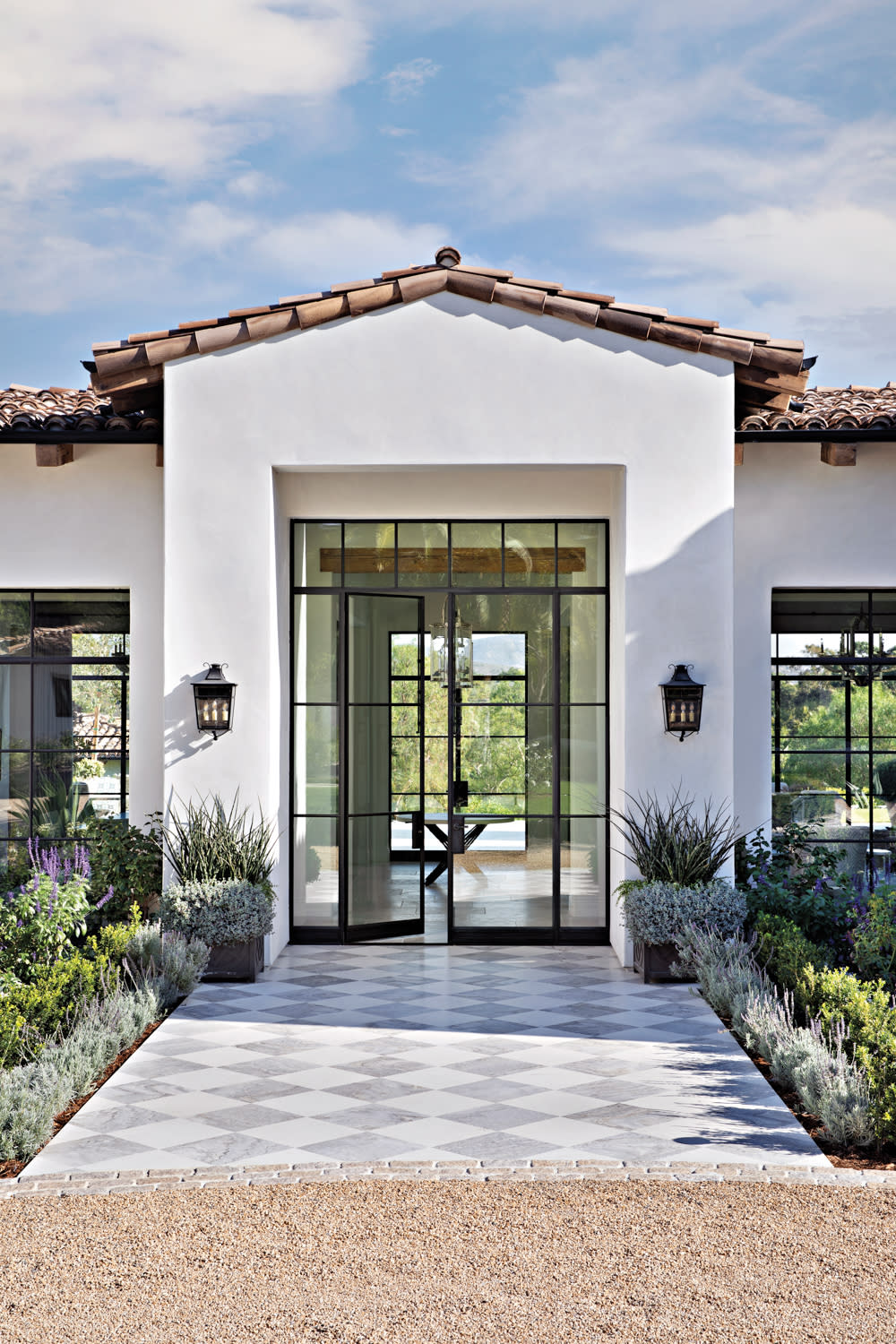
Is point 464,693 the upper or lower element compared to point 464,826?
upper

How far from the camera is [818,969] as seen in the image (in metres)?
7.27

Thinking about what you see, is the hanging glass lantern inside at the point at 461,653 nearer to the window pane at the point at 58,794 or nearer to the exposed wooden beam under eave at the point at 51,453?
the window pane at the point at 58,794

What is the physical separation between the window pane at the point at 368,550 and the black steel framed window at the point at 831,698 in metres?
3.29

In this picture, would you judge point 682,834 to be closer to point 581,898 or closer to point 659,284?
point 581,898

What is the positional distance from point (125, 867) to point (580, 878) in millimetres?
3626

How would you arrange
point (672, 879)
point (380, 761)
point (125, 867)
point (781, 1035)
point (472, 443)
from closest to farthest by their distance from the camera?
point (781, 1035), point (672, 879), point (472, 443), point (125, 867), point (380, 761)

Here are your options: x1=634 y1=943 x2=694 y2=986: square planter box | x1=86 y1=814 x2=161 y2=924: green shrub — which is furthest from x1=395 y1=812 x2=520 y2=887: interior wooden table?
x1=86 y1=814 x2=161 y2=924: green shrub

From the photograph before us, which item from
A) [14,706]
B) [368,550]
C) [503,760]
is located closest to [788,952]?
[503,760]

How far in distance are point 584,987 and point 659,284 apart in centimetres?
2005

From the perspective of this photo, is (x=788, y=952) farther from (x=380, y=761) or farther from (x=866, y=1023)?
(x=380, y=761)

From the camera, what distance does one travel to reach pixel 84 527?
10016 millimetres

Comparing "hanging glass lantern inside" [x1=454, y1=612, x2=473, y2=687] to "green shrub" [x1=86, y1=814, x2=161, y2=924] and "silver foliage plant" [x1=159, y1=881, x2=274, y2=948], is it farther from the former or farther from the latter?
"green shrub" [x1=86, y1=814, x2=161, y2=924]

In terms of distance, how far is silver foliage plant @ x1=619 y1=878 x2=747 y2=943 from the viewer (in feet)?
27.0

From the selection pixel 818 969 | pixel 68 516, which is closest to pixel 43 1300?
pixel 818 969
